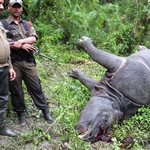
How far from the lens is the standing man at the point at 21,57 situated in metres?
3.29

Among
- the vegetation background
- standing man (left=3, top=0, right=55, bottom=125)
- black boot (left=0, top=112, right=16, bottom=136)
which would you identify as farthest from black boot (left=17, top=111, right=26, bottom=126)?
black boot (left=0, top=112, right=16, bottom=136)

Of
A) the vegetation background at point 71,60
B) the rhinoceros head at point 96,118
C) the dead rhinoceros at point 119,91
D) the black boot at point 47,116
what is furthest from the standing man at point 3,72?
the dead rhinoceros at point 119,91

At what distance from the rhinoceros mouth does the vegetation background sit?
102mm

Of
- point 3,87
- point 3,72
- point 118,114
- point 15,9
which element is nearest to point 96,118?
point 118,114

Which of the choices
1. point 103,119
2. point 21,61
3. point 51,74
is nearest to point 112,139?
point 103,119

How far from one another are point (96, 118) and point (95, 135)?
1.05 ft

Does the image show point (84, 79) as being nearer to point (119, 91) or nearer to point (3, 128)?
point (119, 91)

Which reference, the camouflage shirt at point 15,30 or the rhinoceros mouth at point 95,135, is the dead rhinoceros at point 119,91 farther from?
the camouflage shirt at point 15,30

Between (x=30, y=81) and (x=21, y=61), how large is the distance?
1.39 feet

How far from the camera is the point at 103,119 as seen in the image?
361 centimetres

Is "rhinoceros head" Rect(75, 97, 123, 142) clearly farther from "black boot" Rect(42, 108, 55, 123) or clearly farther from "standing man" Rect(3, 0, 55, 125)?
"standing man" Rect(3, 0, 55, 125)

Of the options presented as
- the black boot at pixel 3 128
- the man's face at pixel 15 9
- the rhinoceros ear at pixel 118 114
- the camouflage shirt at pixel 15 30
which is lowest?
the rhinoceros ear at pixel 118 114

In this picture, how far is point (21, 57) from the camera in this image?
11.3 ft

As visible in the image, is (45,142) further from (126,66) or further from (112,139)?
(126,66)
